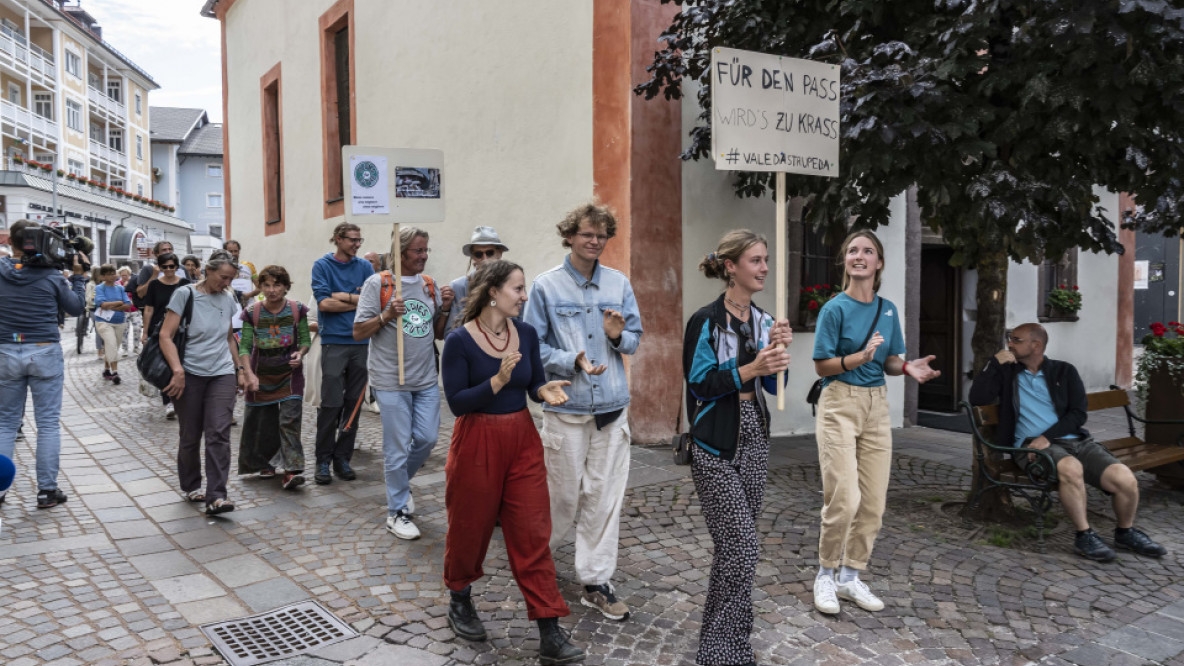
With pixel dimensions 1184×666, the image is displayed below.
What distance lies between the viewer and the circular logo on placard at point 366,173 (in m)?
5.07

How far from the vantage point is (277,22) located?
16281 mm

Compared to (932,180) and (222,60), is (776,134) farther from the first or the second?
(222,60)

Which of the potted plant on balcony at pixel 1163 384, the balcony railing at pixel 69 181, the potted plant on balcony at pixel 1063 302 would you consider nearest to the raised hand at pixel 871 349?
the potted plant on balcony at pixel 1163 384

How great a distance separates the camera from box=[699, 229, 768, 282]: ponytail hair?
3.41 m

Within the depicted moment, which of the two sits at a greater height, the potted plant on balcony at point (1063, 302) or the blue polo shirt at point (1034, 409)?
the potted plant on balcony at point (1063, 302)

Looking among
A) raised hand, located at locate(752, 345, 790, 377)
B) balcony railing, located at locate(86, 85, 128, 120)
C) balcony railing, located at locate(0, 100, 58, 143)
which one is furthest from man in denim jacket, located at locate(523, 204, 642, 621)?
balcony railing, located at locate(86, 85, 128, 120)

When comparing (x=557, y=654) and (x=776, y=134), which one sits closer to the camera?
(x=557, y=654)

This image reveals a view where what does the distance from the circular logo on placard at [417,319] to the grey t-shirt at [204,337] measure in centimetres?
149

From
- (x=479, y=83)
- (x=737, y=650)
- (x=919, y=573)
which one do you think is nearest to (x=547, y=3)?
(x=479, y=83)

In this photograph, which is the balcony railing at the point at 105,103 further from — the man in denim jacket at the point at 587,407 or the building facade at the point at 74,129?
the man in denim jacket at the point at 587,407

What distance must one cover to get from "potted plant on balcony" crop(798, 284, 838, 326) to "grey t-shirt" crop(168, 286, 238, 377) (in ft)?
18.7

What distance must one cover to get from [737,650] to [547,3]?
7257mm

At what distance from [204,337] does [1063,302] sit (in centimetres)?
1221

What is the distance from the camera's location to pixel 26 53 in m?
41.0
